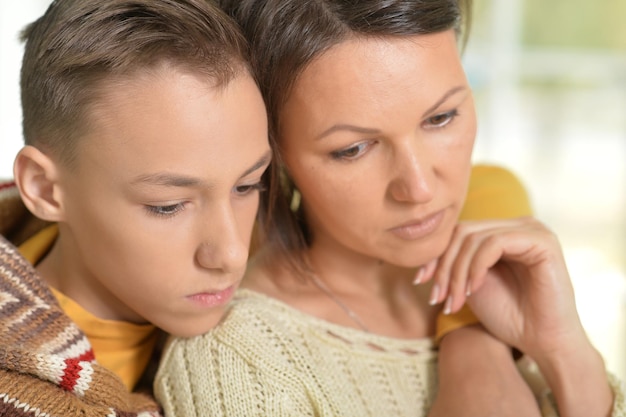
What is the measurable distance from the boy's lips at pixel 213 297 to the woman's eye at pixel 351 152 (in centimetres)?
24

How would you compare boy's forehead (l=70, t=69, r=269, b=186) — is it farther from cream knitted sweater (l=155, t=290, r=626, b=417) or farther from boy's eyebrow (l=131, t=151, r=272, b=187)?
cream knitted sweater (l=155, t=290, r=626, b=417)

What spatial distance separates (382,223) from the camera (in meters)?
1.21

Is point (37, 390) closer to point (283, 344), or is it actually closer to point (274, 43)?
point (283, 344)

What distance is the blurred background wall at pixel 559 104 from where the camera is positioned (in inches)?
153

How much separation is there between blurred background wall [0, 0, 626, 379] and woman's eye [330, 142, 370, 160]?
2709mm

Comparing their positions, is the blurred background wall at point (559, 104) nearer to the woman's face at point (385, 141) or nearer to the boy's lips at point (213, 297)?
the woman's face at point (385, 141)

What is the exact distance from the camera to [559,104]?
405cm

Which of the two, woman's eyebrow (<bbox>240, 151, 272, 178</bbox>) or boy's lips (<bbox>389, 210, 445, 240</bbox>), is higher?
woman's eyebrow (<bbox>240, 151, 272, 178</bbox>)

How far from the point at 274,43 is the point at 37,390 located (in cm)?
57

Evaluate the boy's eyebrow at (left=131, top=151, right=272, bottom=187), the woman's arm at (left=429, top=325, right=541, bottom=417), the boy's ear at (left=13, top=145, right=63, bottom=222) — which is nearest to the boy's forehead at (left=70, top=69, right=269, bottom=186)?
the boy's eyebrow at (left=131, top=151, right=272, bottom=187)

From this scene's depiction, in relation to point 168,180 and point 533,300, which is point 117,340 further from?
point 533,300

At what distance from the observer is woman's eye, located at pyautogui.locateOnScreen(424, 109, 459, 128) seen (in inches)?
46.8

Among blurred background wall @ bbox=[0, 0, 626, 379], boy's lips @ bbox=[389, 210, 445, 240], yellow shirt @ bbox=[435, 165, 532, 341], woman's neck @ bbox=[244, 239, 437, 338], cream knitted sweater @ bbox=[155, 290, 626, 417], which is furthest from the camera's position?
blurred background wall @ bbox=[0, 0, 626, 379]

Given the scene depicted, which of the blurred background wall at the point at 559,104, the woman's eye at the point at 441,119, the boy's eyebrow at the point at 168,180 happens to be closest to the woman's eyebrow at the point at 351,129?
the woman's eye at the point at 441,119
